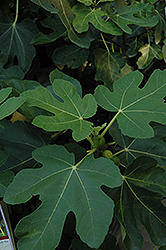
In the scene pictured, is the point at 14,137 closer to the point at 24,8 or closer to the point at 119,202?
the point at 119,202

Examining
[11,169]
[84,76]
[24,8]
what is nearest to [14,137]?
[11,169]

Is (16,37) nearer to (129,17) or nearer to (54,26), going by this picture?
(54,26)

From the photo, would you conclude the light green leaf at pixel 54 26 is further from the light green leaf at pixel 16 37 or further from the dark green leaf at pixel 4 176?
the dark green leaf at pixel 4 176

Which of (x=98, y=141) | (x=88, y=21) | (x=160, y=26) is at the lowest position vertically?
(x=98, y=141)

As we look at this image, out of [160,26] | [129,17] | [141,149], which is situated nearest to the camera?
[141,149]

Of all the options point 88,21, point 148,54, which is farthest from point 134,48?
point 88,21

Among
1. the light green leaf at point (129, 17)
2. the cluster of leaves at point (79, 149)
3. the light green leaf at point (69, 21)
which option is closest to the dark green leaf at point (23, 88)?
the cluster of leaves at point (79, 149)

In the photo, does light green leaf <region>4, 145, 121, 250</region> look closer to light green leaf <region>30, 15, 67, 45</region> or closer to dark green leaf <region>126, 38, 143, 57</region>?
light green leaf <region>30, 15, 67, 45</region>
